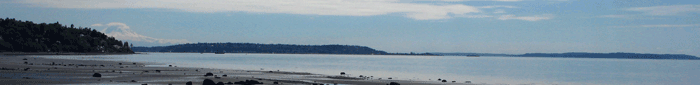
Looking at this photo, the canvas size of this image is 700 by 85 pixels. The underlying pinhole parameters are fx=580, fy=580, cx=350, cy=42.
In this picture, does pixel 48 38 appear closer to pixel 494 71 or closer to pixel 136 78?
pixel 494 71

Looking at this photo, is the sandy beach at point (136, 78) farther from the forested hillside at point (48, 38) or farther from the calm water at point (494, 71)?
the forested hillside at point (48, 38)

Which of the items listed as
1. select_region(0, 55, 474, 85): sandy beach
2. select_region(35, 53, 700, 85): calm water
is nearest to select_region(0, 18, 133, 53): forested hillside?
select_region(35, 53, 700, 85): calm water

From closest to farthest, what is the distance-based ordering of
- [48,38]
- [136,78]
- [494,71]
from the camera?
[136,78] < [494,71] < [48,38]

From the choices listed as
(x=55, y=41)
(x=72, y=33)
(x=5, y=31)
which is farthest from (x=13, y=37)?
(x=72, y=33)

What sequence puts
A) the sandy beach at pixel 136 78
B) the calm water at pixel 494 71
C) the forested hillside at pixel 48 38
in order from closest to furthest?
1. the sandy beach at pixel 136 78
2. the calm water at pixel 494 71
3. the forested hillside at pixel 48 38

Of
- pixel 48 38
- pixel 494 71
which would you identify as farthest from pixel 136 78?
pixel 48 38

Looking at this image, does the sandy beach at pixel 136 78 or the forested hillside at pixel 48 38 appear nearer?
the sandy beach at pixel 136 78

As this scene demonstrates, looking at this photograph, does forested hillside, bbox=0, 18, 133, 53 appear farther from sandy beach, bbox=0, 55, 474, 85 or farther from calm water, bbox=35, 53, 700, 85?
sandy beach, bbox=0, 55, 474, 85

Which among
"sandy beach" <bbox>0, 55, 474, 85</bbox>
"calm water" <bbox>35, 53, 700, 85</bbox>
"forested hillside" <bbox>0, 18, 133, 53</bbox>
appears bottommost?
"calm water" <bbox>35, 53, 700, 85</bbox>

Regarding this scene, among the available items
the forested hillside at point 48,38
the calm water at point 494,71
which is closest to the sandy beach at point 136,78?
the calm water at point 494,71

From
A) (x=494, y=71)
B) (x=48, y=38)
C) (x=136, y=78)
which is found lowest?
(x=494, y=71)
